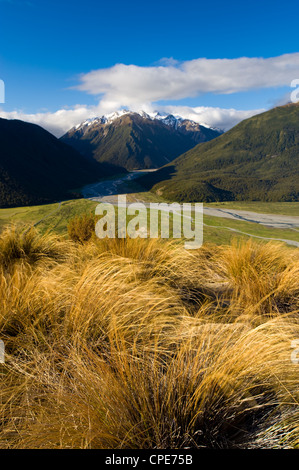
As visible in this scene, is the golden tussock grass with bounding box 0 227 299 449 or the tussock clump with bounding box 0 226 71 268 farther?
the tussock clump with bounding box 0 226 71 268

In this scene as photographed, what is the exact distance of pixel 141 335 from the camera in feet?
7.12

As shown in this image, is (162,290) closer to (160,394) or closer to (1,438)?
(160,394)

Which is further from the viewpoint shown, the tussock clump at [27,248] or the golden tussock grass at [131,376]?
the tussock clump at [27,248]

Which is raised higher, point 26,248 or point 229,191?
point 229,191

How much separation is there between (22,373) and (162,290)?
73.8 inches

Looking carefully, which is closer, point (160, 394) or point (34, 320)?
point (160, 394)

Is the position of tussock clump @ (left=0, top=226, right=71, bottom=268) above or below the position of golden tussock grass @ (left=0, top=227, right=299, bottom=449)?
above

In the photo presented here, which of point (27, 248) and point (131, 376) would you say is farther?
point (27, 248)

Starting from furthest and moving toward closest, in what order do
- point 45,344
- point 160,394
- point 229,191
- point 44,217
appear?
point 229,191 → point 44,217 → point 45,344 → point 160,394

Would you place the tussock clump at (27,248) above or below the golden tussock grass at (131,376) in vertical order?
above

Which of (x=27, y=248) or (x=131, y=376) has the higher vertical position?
(x=27, y=248)
